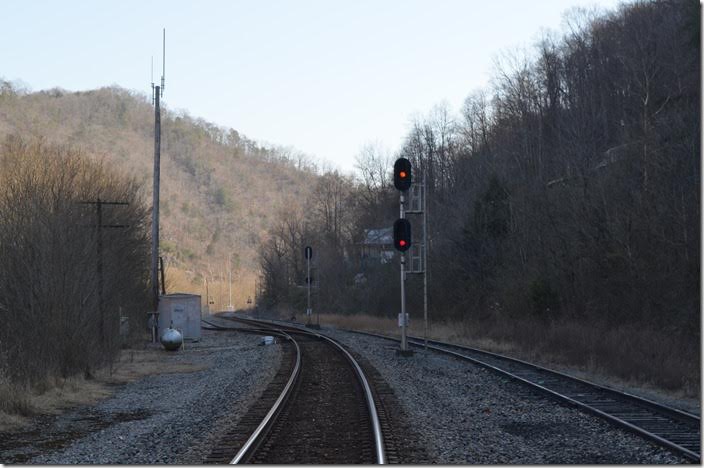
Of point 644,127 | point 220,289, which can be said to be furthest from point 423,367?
point 220,289

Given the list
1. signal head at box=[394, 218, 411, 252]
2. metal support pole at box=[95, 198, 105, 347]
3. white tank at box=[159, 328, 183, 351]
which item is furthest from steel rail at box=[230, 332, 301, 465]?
white tank at box=[159, 328, 183, 351]

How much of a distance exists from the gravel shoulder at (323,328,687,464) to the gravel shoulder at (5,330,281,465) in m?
3.16

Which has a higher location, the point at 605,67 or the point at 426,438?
the point at 605,67

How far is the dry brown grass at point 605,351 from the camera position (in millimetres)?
19281

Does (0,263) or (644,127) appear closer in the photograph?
(0,263)

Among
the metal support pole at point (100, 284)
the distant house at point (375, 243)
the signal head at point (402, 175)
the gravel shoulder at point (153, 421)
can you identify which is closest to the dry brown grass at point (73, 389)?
the gravel shoulder at point (153, 421)

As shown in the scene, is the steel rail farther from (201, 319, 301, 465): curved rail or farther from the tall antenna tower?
the tall antenna tower

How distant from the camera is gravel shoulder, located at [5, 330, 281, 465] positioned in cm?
1133

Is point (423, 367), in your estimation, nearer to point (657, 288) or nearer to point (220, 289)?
point (657, 288)

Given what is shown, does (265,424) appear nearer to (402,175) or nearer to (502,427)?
(502,427)

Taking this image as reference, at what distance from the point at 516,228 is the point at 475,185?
644 inches

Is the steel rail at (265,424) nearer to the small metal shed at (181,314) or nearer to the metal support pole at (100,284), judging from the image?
the metal support pole at (100,284)

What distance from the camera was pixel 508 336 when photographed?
34.3 meters

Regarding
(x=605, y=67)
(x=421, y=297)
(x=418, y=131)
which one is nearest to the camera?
(x=421, y=297)
